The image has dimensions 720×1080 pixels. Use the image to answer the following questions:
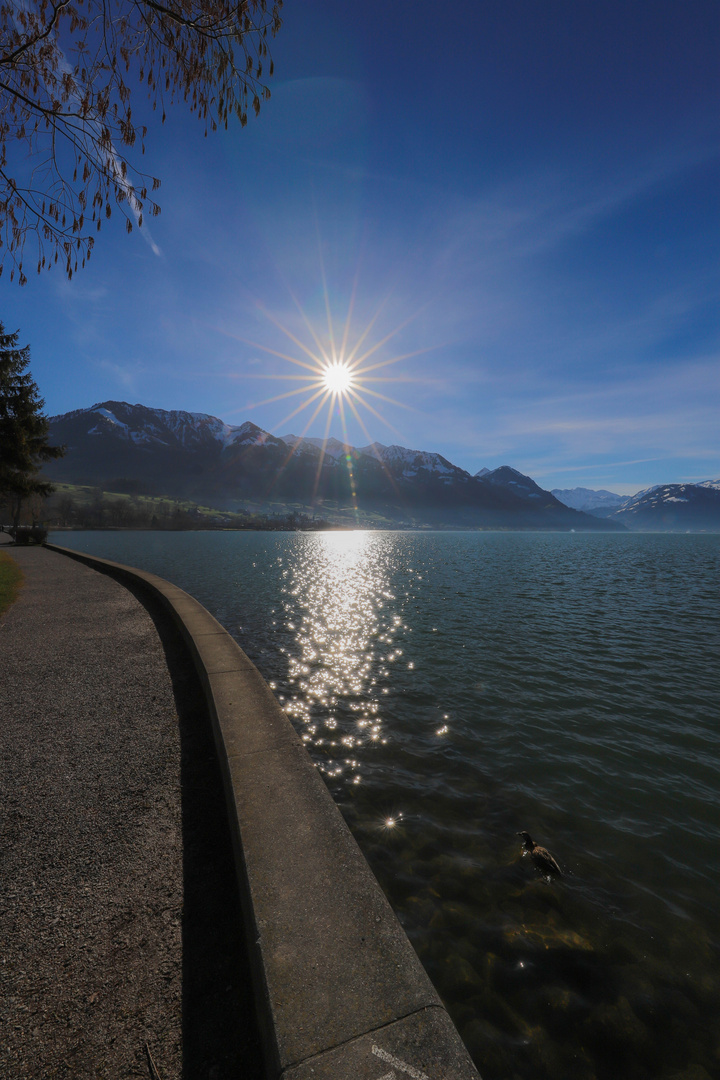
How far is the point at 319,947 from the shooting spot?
119 inches

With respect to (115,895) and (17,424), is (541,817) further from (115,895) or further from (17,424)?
(17,424)

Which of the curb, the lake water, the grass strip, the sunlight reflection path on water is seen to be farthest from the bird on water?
the grass strip

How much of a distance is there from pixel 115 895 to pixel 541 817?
596 cm

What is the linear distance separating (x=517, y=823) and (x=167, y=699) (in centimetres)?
631

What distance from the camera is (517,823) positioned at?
21.6 ft

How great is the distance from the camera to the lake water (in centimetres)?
399

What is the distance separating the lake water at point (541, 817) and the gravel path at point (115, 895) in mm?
2306

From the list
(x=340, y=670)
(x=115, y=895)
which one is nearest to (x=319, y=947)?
(x=115, y=895)

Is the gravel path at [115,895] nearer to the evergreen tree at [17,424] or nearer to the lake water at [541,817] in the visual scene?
the lake water at [541,817]

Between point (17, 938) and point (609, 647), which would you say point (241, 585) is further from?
point (17, 938)

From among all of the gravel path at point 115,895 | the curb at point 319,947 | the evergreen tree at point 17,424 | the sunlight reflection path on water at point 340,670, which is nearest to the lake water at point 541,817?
the sunlight reflection path on water at point 340,670

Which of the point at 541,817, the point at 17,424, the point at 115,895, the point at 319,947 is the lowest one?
the point at 541,817

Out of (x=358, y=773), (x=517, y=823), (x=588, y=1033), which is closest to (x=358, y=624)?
(x=358, y=773)

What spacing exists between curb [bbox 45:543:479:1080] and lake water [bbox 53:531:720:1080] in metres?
1.69
